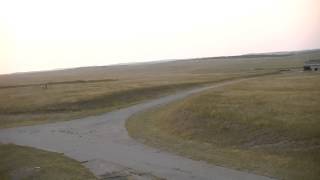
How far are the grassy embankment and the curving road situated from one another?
3.51ft

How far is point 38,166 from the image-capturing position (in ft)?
81.9

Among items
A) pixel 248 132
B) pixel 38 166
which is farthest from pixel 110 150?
pixel 248 132

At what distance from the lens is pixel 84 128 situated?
40.2m

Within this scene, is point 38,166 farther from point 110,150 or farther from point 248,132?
point 248,132

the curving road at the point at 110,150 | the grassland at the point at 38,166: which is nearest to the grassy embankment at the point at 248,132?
the curving road at the point at 110,150

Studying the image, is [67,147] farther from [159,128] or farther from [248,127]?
[248,127]

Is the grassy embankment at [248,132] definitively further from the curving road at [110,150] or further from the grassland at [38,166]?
the grassland at [38,166]

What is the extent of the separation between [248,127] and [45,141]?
1436 centimetres

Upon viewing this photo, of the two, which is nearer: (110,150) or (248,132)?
(248,132)

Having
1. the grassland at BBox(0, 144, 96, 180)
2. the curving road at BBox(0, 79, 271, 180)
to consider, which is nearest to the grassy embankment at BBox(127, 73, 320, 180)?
the curving road at BBox(0, 79, 271, 180)

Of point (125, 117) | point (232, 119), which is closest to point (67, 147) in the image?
point (232, 119)

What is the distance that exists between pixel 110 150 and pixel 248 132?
26.5ft

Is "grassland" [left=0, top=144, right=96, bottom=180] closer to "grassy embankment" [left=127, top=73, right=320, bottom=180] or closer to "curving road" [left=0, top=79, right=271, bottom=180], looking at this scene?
"curving road" [left=0, top=79, right=271, bottom=180]

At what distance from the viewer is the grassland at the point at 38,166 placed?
74.3 ft
